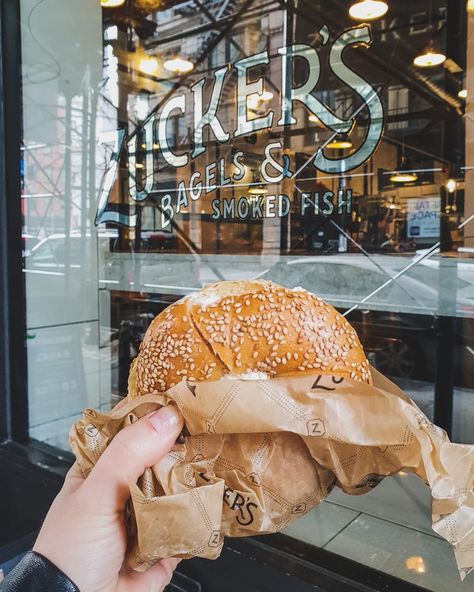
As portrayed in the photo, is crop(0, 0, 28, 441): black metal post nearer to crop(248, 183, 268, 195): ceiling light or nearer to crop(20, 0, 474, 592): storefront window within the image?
crop(20, 0, 474, 592): storefront window

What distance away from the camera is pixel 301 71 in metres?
2.99

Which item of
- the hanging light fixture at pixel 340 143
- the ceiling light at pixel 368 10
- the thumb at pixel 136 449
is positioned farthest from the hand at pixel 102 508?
the ceiling light at pixel 368 10

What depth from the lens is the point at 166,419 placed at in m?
0.99

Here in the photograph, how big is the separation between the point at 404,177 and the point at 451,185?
1.21 feet

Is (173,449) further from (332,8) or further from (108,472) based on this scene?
(332,8)

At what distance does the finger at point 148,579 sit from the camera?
126 cm

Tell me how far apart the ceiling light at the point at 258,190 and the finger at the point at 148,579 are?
2.05m

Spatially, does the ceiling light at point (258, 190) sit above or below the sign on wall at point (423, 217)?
above

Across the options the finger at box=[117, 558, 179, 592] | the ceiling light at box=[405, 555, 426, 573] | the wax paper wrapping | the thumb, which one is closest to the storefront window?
the ceiling light at box=[405, 555, 426, 573]

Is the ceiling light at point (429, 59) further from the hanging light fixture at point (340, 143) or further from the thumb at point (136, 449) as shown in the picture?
the thumb at point (136, 449)

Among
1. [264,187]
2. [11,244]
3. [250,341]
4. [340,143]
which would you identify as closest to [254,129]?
[264,187]

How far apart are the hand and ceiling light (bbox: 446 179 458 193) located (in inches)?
101

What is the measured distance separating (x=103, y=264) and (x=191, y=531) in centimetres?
302

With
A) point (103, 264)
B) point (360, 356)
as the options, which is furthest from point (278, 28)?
point (360, 356)
